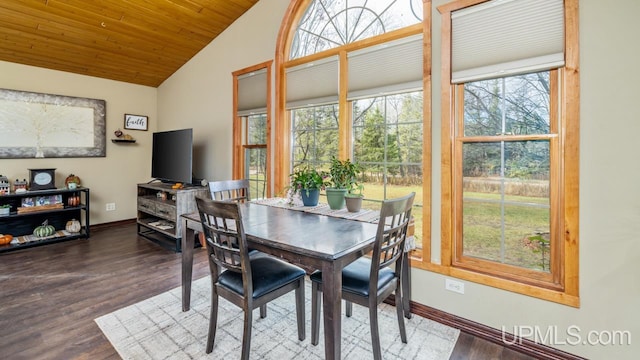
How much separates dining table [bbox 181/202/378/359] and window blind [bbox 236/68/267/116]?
1847 mm

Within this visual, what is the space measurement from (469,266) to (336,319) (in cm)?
127

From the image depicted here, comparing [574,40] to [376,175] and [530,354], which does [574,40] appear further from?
[530,354]

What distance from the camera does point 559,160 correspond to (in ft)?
6.23

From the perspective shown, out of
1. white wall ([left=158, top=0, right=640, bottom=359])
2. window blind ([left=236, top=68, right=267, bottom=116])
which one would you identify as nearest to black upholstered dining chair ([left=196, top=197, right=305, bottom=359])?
white wall ([left=158, top=0, right=640, bottom=359])

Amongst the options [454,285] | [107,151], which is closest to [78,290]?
[107,151]

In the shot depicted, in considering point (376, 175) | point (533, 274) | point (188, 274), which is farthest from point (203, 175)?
point (533, 274)

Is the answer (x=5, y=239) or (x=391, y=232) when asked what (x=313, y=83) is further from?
(x=5, y=239)

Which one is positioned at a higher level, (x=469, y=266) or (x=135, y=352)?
(x=469, y=266)

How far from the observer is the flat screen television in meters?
4.05

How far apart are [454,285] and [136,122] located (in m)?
5.45

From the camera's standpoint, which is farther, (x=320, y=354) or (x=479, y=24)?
(x=479, y=24)

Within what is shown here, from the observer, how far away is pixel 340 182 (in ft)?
8.11

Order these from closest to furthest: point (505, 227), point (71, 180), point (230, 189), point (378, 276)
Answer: point (378, 276), point (505, 227), point (230, 189), point (71, 180)

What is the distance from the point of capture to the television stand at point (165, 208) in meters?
3.91
